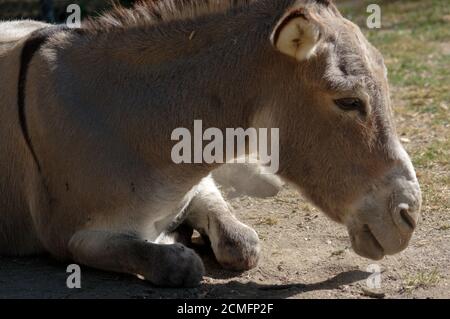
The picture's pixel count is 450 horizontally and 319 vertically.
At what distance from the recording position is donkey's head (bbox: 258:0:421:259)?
393 cm

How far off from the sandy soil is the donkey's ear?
1.12 meters

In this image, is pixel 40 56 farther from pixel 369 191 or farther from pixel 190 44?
pixel 369 191

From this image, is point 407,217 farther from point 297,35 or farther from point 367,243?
point 297,35

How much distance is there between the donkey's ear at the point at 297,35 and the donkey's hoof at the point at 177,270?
1.06 metres

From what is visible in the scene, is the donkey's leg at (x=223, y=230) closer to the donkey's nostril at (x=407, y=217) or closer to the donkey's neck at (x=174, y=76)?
the donkey's neck at (x=174, y=76)

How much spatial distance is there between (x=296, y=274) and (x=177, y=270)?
711mm

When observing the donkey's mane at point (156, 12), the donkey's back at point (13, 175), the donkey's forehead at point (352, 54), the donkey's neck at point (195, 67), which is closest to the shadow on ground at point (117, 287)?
the donkey's back at point (13, 175)

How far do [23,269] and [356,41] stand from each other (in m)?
2.05

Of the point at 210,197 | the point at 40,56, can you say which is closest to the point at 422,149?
the point at 210,197

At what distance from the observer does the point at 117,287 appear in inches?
161

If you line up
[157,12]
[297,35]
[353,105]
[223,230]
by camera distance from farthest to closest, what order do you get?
[223,230]
[157,12]
[353,105]
[297,35]

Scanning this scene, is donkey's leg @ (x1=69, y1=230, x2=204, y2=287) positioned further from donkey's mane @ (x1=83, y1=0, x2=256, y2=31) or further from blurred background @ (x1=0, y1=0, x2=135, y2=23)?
blurred background @ (x1=0, y1=0, x2=135, y2=23)

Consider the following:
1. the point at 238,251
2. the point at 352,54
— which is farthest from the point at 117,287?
the point at 352,54

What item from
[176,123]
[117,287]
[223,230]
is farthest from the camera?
[223,230]
